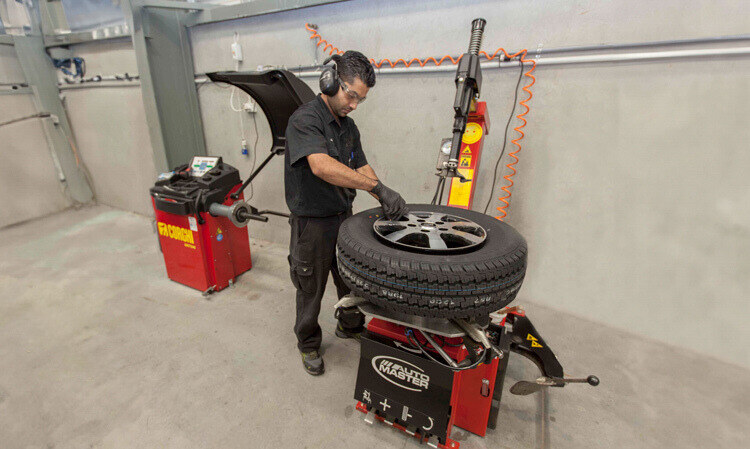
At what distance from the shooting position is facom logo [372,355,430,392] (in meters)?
1.14

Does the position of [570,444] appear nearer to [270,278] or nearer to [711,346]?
[711,346]

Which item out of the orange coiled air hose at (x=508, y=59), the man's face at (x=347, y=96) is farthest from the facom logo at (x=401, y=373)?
the orange coiled air hose at (x=508, y=59)

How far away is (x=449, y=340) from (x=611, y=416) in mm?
941

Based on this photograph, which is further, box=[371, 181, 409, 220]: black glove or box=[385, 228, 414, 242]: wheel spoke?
box=[371, 181, 409, 220]: black glove

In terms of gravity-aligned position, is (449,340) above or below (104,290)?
above

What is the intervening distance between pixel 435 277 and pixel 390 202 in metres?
0.44

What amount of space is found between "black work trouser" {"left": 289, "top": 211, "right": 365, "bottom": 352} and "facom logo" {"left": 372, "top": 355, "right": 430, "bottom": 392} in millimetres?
418

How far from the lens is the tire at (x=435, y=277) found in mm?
858

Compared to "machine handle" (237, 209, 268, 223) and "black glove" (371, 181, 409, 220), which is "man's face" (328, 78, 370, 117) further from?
"machine handle" (237, 209, 268, 223)

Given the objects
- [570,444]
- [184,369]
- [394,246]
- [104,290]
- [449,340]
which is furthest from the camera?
[104,290]

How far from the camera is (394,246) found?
103 centimetres

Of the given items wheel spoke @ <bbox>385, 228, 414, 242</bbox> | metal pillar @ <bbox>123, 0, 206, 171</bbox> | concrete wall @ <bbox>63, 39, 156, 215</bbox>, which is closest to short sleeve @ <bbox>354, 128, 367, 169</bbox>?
wheel spoke @ <bbox>385, 228, 414, 242</bbox>

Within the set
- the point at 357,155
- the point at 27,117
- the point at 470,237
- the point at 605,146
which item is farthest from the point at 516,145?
the point at 27,117

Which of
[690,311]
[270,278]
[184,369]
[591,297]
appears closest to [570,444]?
[591,297]
